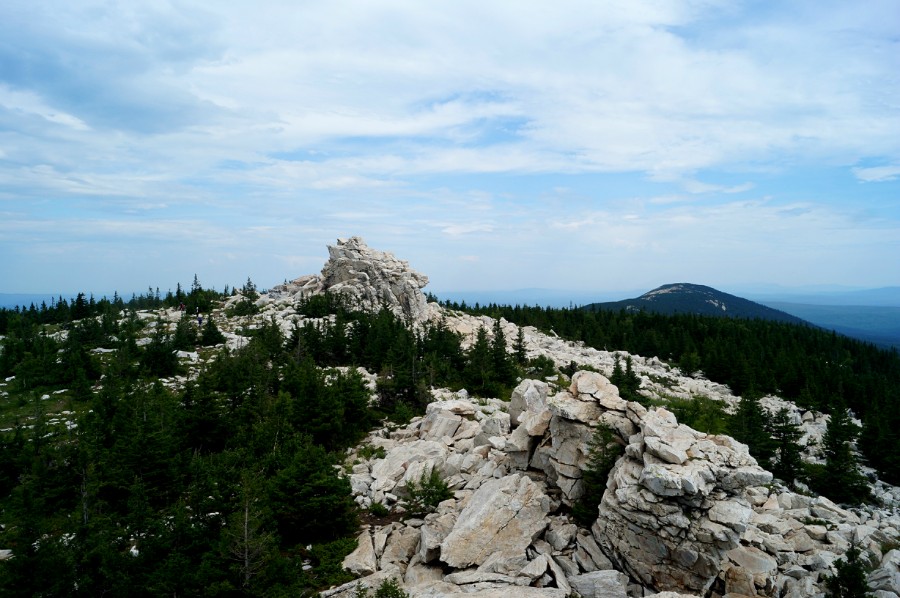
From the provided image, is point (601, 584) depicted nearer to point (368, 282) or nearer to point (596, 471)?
point (596, 471)

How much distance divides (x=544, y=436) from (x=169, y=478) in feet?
81.0

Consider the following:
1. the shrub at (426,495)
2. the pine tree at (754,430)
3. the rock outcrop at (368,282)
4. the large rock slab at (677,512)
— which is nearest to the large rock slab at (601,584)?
the large rock slab at (677,512)

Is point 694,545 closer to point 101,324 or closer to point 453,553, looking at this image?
point 453,553

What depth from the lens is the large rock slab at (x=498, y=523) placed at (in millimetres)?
23188

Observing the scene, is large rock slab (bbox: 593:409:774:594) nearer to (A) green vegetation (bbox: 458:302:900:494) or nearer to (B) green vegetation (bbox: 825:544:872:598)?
(B) green vegetation (bbox: 825:544:872:598)

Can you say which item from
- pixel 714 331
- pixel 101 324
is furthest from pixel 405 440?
pixel 714 331

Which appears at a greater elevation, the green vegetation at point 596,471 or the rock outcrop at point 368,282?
Answer: the rock outcrop at point 368,282

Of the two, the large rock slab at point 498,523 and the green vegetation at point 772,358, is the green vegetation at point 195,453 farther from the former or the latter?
the green vegetation at point 772,358

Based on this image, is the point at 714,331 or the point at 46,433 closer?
the point at 46,433

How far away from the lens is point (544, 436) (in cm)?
3055

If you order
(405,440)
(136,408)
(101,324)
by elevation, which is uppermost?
(101,324)

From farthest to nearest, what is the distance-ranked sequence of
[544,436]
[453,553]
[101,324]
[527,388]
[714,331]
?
[714,331] → [101,324] → [527,388] → [544,436] → [453,553]

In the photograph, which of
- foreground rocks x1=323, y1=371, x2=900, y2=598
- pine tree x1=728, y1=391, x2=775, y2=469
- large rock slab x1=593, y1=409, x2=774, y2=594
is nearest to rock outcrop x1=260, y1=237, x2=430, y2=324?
pine tree x1=728, y1=391, x2=775, y2=469

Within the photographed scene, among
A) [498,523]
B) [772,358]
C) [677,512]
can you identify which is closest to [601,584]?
[677,512]
